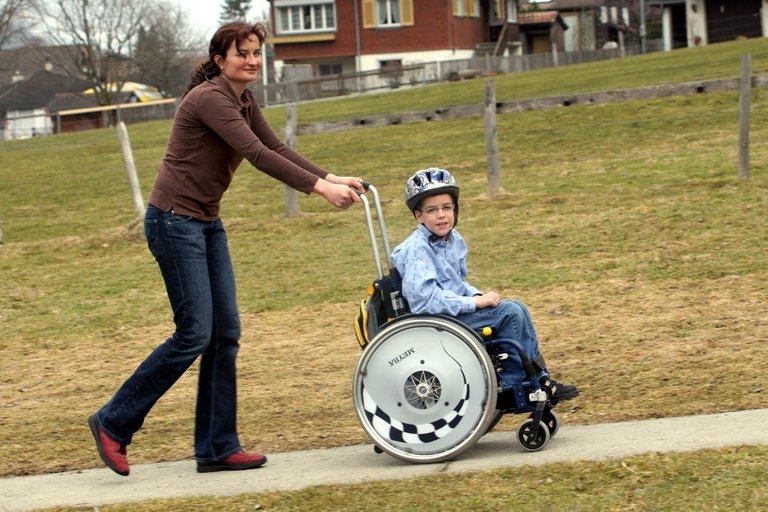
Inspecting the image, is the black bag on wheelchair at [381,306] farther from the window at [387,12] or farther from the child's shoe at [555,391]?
the window at [387,12]

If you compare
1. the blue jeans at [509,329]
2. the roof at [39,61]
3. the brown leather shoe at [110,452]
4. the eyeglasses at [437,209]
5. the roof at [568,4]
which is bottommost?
the brown leather shoe at [110,452]

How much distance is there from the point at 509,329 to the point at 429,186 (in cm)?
77

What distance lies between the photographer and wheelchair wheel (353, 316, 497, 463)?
567cm

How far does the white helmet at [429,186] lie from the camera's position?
19.0 ft

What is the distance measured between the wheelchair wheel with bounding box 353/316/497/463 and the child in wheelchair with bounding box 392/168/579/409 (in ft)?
0.36

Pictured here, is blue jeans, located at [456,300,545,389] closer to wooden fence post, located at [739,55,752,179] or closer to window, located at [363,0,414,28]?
wooden fence post, located at [739,55,752,179]

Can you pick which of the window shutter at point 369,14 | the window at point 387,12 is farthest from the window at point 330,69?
the window at point 387,12

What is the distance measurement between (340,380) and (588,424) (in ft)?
7.41

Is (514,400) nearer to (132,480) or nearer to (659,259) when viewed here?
(132,480)

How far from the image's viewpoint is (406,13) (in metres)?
64.9

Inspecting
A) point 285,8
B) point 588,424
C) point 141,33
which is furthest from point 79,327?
point 141,33

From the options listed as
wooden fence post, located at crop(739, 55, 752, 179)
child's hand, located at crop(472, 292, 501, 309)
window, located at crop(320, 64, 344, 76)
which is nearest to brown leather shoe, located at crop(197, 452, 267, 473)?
child's hand, located at crop(472, 292, 501, 309)

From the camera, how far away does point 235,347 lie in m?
6.02

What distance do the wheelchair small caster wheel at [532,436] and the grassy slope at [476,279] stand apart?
81cm
